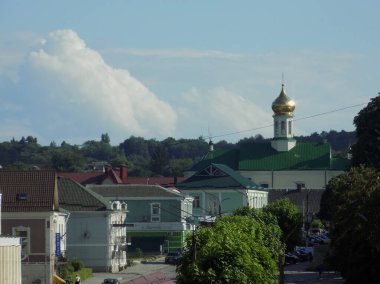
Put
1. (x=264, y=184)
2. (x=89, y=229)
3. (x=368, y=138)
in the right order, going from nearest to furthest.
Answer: (x=89, y=229)
(x=368, y=138)
(x=264, y=184)

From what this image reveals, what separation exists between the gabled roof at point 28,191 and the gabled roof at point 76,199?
10.8 meters

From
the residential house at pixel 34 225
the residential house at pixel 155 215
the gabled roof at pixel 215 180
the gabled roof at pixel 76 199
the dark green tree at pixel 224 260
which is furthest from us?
the gabled roof at pixel 215 180

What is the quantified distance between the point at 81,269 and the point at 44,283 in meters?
8.22

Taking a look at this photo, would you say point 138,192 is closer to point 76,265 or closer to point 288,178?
point 76,265

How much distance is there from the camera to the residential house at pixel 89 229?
92750mm

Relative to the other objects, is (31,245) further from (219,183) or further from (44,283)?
(219,183)

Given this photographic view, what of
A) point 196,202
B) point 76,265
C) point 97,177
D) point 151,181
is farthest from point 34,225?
point 151,181

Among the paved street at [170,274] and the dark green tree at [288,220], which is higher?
the dark green tree at [288,220]

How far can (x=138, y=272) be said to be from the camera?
92.2m

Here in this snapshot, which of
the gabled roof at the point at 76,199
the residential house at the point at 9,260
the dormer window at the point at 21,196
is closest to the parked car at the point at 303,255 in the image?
the gabled roof at the point at 76,199

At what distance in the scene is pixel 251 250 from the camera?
59.4 meters

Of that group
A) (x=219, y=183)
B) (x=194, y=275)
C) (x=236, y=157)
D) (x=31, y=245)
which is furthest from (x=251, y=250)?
(x=236, y=157)

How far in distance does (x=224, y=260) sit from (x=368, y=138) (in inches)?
1830

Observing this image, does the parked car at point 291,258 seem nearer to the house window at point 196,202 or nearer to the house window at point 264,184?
the house window at point 196,202
